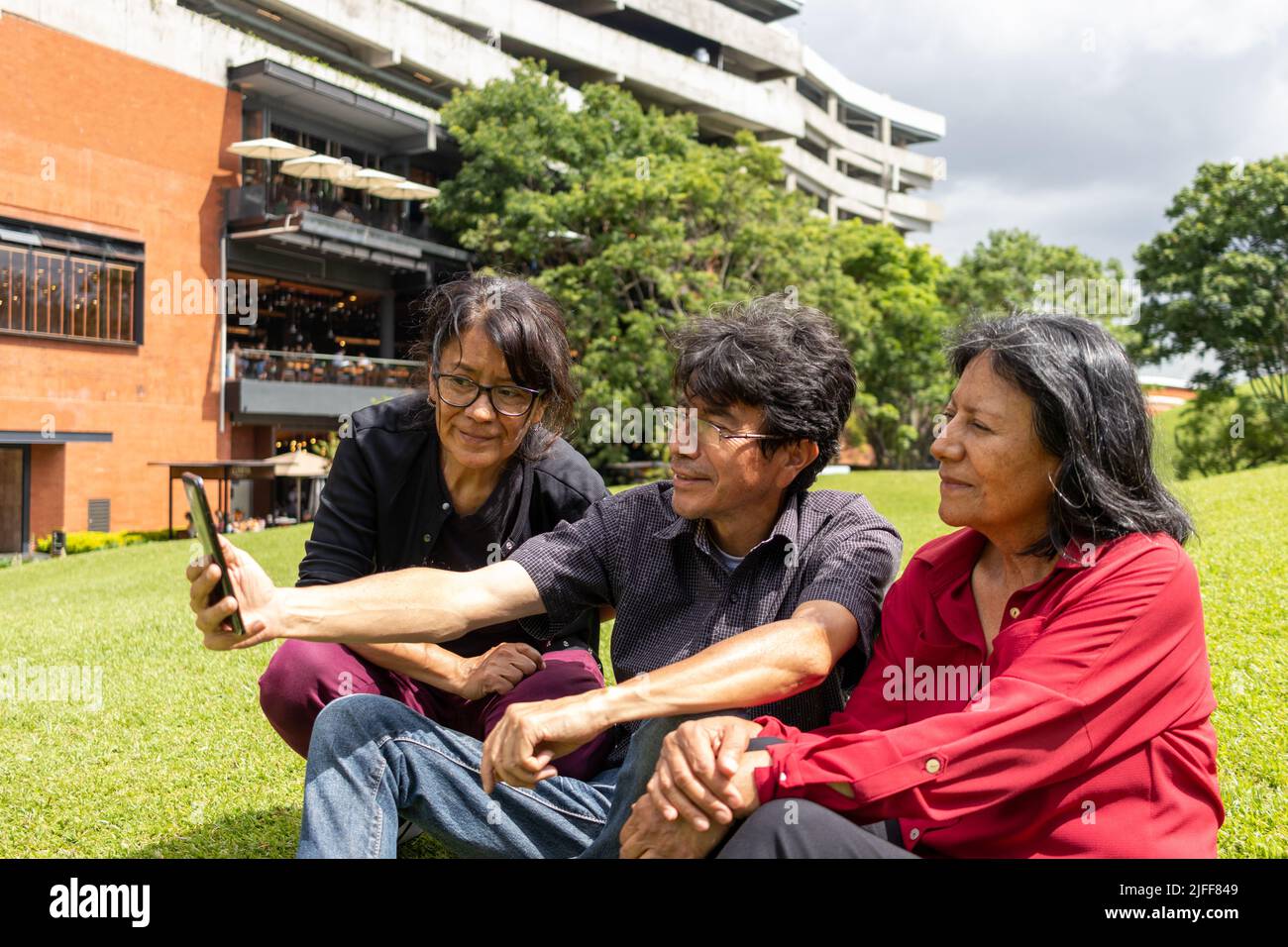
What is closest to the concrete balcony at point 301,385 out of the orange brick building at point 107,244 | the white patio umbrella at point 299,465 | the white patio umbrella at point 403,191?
the orange brick building at point 107,244

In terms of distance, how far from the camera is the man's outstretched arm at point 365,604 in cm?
220

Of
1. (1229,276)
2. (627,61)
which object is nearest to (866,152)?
(627,61)

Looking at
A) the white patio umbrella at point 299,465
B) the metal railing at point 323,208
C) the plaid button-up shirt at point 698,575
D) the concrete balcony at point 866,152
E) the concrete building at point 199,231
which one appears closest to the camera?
the plaid button-up shirt at point 698,575

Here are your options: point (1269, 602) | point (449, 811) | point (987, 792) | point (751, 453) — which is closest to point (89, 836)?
point (449, 811)

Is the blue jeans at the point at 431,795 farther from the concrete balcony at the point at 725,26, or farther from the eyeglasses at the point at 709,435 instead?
the concrete balcony at the point at 725,26

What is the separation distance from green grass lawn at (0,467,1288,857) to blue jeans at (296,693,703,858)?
4.14 ft

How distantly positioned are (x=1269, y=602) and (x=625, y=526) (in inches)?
191

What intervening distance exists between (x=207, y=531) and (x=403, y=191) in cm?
2614

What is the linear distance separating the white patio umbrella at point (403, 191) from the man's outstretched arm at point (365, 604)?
2510 cm

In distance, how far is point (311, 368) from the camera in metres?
26.5

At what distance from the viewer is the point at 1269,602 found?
20.3 feet

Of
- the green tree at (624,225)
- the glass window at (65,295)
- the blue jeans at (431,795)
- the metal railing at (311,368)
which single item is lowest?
the blue jeans at (431,795)

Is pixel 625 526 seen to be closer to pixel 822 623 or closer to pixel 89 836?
pixel 822 623

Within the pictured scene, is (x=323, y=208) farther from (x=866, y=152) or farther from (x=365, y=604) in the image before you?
(x=866, y=152)
